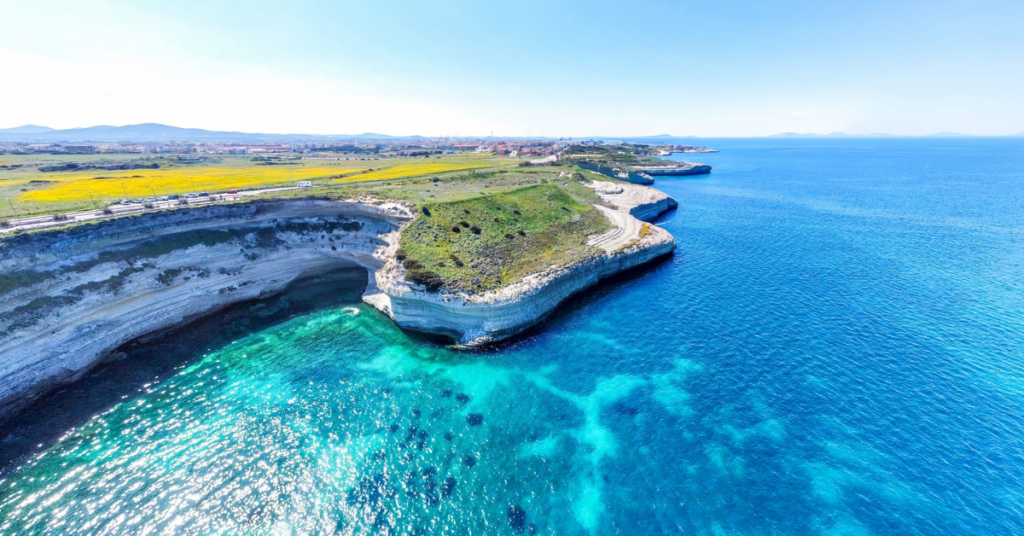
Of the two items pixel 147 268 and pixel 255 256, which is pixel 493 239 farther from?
pixel 147 268

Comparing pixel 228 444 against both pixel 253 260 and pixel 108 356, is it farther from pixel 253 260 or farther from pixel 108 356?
pixel 253 260

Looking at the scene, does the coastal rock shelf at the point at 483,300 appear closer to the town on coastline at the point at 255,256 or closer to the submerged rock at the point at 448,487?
the town on coastline at the point at 255,256

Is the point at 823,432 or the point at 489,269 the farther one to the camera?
the point at 489,269

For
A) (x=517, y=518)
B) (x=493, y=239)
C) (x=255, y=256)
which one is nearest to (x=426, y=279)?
(x=493, y=239)

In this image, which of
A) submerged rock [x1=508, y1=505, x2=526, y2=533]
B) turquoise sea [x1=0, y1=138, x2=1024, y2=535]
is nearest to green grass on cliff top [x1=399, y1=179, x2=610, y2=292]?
turquoise sea [x1=0, y1=138, x2=1024, y2=535]

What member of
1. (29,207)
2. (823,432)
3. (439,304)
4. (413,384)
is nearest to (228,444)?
(413,384)

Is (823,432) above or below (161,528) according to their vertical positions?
above

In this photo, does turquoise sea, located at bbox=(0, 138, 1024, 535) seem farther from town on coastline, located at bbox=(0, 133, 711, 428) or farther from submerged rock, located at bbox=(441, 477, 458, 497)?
town on coastline, located at bbox=(0, 133, 711, 428)

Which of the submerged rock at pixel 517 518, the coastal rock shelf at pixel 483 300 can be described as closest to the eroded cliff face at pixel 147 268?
the coastal rock shelf at pixel 483 300
